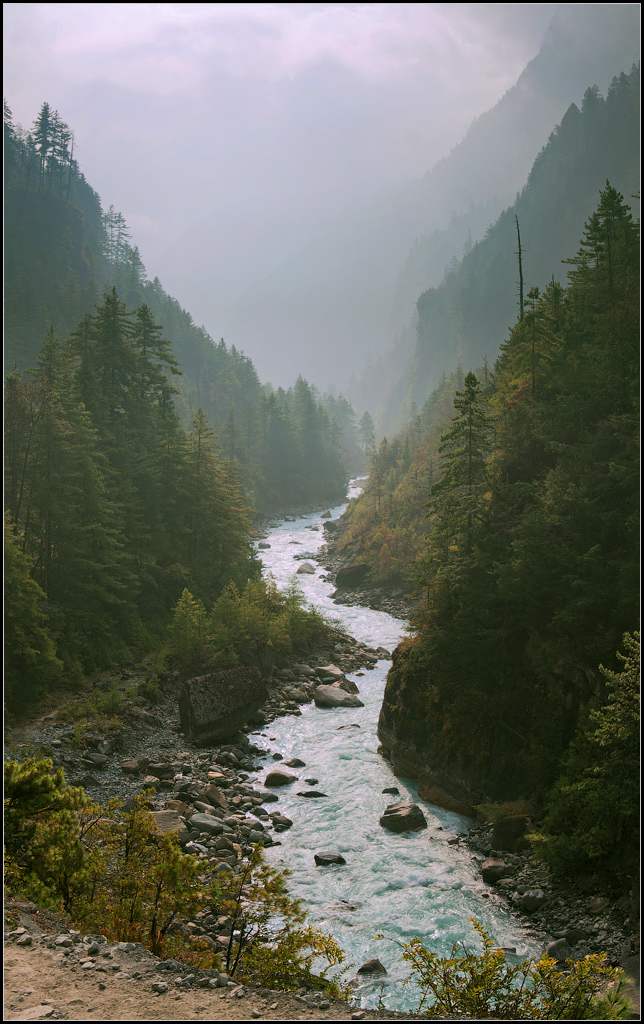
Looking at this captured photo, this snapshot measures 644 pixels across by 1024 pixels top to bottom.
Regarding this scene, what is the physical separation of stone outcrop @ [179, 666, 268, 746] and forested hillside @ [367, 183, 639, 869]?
616 cm

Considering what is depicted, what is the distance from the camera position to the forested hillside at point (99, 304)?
70.7 metres

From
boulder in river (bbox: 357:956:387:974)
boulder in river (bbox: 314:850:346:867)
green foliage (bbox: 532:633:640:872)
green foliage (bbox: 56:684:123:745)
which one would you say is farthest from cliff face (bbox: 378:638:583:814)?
green foliage (bbox: 56:684:123:745)

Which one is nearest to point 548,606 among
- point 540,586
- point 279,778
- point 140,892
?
point 540,586

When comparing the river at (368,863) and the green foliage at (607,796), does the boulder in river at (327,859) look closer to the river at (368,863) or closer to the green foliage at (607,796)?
the river at (368,863)

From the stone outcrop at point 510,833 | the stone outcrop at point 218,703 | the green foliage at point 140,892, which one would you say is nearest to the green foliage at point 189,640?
the stone outcrop at point 218,703

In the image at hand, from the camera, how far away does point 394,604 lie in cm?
4312

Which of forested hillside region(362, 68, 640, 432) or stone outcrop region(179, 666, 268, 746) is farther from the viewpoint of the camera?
forested hillside region(362, 68, 640, 432)

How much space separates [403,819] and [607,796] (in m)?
6.64

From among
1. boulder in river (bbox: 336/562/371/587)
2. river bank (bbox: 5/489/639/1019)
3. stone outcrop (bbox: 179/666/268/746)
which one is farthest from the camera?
boulder in river (bbox: 336/562/371/587)

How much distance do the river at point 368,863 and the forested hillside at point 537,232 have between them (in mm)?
81103

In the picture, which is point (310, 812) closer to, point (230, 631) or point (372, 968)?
point (372, 968)

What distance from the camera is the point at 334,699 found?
27391 mm

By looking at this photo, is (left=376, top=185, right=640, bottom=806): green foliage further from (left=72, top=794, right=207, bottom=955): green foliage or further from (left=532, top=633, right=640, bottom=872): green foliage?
(left=72, top=794, right=207, bottom=955): green foliage

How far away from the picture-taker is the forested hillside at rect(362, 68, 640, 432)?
338 feet
